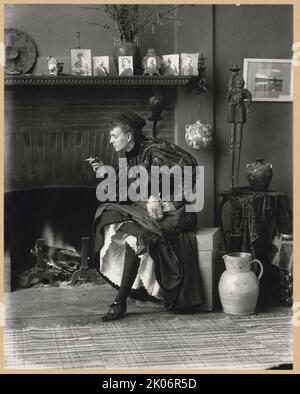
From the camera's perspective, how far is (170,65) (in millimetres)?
4906

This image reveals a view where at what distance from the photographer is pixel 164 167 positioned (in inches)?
168

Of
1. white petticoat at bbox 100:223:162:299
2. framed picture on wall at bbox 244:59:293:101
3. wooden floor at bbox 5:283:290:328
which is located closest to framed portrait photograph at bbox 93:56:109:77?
framed picture on wall at bbox 244:59:293:101

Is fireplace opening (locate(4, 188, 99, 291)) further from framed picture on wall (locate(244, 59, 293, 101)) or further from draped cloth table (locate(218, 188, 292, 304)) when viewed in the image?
framed picture on wall (locate(244, 59, 293, 101))

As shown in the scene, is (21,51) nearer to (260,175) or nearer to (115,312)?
(260,175)

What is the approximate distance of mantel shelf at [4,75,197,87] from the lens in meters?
4.74

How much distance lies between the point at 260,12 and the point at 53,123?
1858 mm

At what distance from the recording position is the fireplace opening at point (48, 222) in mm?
5059

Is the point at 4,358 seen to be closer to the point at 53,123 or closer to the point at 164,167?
the point at 164,167

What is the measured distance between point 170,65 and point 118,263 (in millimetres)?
1621

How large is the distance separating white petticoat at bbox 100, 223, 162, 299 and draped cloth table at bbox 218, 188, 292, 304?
739 mm

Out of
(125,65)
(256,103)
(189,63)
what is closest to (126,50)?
(125,65)

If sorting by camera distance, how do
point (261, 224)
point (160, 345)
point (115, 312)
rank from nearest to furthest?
point (160, 345), point (115, 312), point (261, 224)

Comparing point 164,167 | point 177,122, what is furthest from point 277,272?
point 177,122

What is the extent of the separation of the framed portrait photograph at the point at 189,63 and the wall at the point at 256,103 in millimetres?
237
